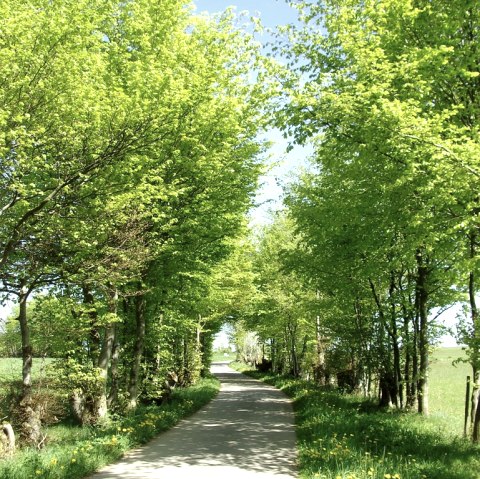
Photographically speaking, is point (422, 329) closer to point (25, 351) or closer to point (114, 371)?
point (114, 371)

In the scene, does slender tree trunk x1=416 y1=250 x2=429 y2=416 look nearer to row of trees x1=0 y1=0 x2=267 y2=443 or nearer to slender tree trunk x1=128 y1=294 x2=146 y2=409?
row of trees x1=0 y1=0 x2=267 y2=443

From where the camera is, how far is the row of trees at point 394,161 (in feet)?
25.3

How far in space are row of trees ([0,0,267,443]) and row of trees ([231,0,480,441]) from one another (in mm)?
2719

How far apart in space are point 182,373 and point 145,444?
13.9 meters

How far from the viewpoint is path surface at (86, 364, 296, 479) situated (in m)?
7.93

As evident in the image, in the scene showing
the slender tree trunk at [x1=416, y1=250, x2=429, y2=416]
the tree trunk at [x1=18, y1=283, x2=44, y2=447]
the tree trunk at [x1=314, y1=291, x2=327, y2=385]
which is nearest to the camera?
the tree trunk at [x1=18, y1=283, x2=44, y2=447]

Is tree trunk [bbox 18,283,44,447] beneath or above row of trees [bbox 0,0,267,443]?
beneath

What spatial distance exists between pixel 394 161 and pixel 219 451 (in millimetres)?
7092

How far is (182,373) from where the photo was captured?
2422 cm

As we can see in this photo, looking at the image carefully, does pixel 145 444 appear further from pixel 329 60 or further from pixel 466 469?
pixel 329 60

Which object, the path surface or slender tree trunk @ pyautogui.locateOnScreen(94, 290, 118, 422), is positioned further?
slender tree trunk @ pyautogui.locateOnScreen(94, 290, 118, 422)

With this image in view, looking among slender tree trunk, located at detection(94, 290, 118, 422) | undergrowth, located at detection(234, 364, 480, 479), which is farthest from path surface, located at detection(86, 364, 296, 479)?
slender tree trunk, located at detection(94, 290, 118, 422)

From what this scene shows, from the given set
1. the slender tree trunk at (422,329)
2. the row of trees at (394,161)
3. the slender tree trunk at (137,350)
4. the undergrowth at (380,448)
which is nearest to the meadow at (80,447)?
the slender tree trunk at (137,350)

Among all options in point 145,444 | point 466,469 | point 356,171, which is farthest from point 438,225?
point 145,444
